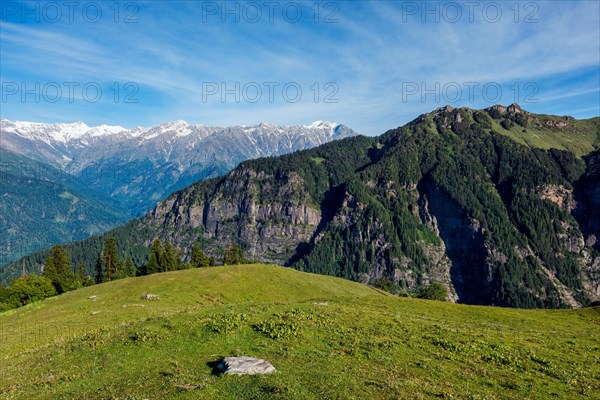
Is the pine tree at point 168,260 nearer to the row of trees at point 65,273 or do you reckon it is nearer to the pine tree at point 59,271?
the row of trees at point 65,273

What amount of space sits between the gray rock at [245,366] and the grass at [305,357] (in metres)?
0.80

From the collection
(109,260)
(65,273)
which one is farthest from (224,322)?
(109,260)

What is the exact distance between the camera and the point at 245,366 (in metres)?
24.7

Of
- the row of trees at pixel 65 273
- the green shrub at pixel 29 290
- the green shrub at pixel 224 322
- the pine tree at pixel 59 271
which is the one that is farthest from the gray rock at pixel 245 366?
the pine tree at pixel 59 271

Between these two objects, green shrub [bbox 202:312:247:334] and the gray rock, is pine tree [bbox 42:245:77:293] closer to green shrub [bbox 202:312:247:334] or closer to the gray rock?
green shrub [bbox 202:312:247:334]

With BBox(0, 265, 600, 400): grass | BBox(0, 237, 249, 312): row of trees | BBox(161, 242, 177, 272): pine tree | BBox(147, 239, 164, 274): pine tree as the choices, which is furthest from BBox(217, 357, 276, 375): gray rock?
BBox(161, 242, 177, 272): pine tree

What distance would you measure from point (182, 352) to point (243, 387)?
1025 centimetres

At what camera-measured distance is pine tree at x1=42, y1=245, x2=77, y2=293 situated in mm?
113125

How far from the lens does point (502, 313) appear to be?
2397 inches

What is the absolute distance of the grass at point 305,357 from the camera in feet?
74.3

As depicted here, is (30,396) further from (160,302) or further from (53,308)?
(53,308)

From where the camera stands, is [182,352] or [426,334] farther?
[426,334]

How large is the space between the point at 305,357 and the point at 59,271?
11645 cm

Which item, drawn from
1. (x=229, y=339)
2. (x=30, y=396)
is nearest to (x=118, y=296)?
(x=229, y=339)
